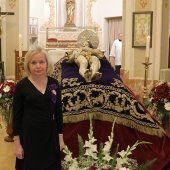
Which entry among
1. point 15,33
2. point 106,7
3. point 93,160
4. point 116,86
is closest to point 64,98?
point 116,86

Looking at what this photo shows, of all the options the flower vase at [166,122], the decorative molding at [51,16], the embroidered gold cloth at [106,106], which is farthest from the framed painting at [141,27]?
the decorative molding at [51,16]

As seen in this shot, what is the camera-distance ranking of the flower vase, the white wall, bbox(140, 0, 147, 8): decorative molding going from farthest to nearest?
the white wall
bbox(140, 0, 147, 8): decorative molding
the flower vase

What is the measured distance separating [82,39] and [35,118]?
2.72 metres

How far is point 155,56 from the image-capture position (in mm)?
6961

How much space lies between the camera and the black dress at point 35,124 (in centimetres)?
213

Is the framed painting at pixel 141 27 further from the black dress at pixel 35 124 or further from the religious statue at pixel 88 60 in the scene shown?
the black dress at pixel 35 124

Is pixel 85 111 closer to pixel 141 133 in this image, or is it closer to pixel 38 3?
pixel 141 133

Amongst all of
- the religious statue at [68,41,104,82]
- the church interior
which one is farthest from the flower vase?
the religious statue at [68,41,104,82]

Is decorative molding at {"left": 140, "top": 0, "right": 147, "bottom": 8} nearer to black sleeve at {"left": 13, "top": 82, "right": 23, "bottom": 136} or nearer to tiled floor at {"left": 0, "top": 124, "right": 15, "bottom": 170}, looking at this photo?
tiled floor at {"left": 0, "top": 124, "right": 15, "bottom": 170}

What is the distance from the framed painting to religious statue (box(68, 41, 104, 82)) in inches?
102

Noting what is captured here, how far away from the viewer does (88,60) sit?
400 centimetres

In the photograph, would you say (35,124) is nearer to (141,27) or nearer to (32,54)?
(32,54)

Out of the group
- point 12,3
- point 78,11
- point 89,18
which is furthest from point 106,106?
point 78,11

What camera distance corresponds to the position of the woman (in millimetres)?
2133
